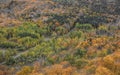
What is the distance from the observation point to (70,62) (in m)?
183

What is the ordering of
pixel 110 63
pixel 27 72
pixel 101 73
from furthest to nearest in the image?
1. pixel 27 72
2. pixel 110 63
3. pixel 101 73

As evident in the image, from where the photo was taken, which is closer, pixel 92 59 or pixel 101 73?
pixel 101 73

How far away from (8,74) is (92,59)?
168 ft

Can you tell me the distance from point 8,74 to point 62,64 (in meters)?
32.9

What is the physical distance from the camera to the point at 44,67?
607 ft

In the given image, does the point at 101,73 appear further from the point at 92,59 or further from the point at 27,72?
the point at 27,72

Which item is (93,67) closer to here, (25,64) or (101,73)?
(101,73)

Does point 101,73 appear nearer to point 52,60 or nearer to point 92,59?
point 92,59

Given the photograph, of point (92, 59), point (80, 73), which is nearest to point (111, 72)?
point (80, 73)

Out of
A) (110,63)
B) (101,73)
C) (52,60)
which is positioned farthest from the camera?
(52,60)

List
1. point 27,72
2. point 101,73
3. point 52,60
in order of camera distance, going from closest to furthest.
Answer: point 101,73 → point 27,72 → point 52,60

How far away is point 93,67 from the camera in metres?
163

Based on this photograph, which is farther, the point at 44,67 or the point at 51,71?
the point at 44,67

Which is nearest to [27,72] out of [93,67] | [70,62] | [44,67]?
[44,67]
